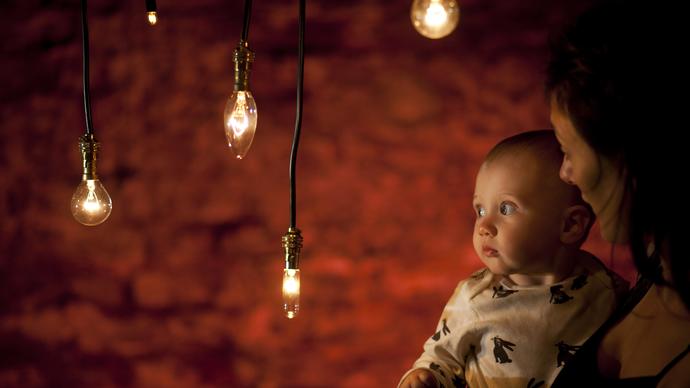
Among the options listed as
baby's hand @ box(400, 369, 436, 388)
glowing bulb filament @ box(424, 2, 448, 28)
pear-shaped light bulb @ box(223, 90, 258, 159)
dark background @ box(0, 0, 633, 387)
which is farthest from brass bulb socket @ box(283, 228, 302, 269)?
dark background @ box(0, 0, 633, 387)

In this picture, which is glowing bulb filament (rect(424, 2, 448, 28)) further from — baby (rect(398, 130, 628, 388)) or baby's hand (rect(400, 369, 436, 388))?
baby's hand (rect(400, 369, 436, 388))

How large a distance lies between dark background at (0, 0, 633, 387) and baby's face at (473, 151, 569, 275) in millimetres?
624

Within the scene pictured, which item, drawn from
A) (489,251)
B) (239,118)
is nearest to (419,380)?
(489,251)

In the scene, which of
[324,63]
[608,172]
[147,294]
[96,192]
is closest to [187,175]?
[147,294]

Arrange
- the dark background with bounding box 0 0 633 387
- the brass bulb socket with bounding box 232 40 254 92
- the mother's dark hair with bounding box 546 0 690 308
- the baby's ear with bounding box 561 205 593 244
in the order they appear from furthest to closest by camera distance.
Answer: the dark background with bounding box 0 0 633 387
the baby's ear with bounding box 561 205 593 244
the brass bulb socket with bounding box 232 40 254 92
the mother's dark hair with bounding box 546 0 690 308

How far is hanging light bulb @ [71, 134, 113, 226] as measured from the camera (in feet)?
3.59

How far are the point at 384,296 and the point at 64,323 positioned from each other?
815 millimetres

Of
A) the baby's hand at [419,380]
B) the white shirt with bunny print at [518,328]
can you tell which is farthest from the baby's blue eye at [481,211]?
A: the baby's hand at [419,380]

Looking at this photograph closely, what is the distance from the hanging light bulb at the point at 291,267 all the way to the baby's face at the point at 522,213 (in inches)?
11.5

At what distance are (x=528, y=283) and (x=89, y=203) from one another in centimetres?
69

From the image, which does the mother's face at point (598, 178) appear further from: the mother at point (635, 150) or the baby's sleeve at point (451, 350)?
the baby's sleeve at point (451, 350)

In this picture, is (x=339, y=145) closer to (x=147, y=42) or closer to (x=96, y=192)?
(x=147, y=42)

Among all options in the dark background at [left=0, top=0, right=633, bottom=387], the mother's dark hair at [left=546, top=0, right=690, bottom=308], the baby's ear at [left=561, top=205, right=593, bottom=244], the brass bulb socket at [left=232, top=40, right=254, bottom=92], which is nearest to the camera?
the mother's dark hair at [left=546, top=0, right=690, bottom=308]

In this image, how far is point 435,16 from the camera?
2.84ft
